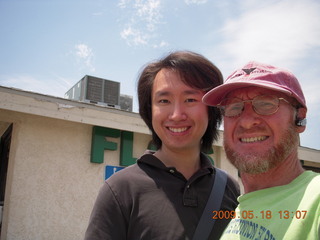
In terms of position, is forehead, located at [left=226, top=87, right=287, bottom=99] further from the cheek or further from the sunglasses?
the cheek

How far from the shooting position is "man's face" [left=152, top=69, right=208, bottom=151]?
2.03 m

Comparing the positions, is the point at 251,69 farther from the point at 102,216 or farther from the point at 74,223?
the point at 74,223

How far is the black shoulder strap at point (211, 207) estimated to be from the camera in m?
1.69

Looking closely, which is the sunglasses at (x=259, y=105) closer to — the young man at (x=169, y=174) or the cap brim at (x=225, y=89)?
the cap brim at (x=225, y=89)

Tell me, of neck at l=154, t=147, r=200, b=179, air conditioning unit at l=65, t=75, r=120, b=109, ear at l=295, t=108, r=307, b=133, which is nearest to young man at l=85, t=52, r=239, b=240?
neck at l=154, t=147, r=200, b=179

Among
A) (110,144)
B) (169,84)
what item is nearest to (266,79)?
(169,84)

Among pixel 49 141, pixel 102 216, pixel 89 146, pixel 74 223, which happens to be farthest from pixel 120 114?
pixel 102 216

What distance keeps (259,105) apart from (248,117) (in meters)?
0.08

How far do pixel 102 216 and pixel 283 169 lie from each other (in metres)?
0.99

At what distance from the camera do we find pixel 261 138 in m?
1.44

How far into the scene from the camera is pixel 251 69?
1521 mm

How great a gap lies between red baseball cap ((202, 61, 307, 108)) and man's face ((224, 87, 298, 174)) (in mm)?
61

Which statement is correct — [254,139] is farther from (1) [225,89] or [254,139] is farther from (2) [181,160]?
(2) [181,160]
